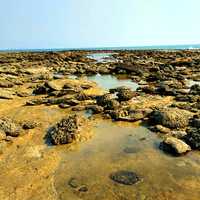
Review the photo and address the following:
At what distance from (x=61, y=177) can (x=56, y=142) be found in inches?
85.2

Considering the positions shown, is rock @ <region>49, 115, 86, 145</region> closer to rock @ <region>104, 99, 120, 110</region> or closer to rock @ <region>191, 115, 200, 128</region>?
rock @ <region>104, 99, 120, 110</region>

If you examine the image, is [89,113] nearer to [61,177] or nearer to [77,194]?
[61,177]

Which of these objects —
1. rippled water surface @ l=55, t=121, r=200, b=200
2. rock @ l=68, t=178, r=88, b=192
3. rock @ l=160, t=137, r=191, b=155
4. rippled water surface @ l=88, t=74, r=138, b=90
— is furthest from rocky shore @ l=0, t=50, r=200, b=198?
rippled water surface @ l=88, t=74, r=138, b=90

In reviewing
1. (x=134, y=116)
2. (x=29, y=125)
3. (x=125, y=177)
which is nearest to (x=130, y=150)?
(x=125, y=177)

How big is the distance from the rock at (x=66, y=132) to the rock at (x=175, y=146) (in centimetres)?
254

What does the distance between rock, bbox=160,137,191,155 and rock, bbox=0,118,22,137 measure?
14.3 ft

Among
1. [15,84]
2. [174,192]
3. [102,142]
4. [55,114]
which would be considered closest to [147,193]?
[174,192]

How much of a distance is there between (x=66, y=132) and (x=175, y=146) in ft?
10.2

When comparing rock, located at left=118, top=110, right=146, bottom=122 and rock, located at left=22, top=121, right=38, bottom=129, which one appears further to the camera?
rock, located at left=118, top=110, right=146, bottom=122

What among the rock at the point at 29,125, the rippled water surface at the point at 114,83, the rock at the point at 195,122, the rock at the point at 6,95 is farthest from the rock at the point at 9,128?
the rippled water surface at the point at 114,83

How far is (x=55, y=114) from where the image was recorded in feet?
41.1

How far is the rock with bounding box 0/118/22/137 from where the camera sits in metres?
9.63

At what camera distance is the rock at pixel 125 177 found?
21.4 feet

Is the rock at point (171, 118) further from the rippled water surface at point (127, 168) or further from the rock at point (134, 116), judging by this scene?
the rippled water surface at point (127, 168)
